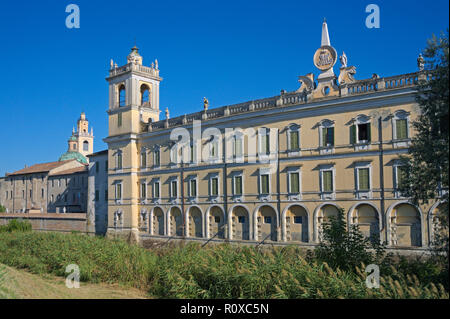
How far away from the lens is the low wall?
147ft

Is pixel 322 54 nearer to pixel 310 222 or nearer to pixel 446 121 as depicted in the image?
pixel 310 222

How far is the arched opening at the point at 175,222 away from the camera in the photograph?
36594 mm

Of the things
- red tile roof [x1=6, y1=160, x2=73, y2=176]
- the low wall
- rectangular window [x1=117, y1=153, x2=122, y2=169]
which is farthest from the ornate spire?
red tile roof [x1=6, y1=160, x2=73, y2=176]

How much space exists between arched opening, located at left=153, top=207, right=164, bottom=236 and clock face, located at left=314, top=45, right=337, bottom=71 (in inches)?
734

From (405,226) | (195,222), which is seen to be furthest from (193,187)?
(405,226)

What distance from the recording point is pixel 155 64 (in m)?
43.0

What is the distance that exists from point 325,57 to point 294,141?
5987mm

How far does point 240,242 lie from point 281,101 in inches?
419

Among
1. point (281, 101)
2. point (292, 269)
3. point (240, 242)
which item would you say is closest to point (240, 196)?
point (240, 242)

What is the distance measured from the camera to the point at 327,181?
92.0 ft

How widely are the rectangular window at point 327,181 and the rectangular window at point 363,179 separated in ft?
6.14

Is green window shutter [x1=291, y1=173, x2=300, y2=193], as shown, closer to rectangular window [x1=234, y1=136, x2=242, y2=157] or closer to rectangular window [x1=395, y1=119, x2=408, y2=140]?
rectangular window [x1=234, y1=136, x2=242, y2=157]

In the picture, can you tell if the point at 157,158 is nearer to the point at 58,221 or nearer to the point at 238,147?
the point at 238,147

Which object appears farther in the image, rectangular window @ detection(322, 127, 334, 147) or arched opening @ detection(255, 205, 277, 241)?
arched opening @ detection(255, 205, 277, 241)
